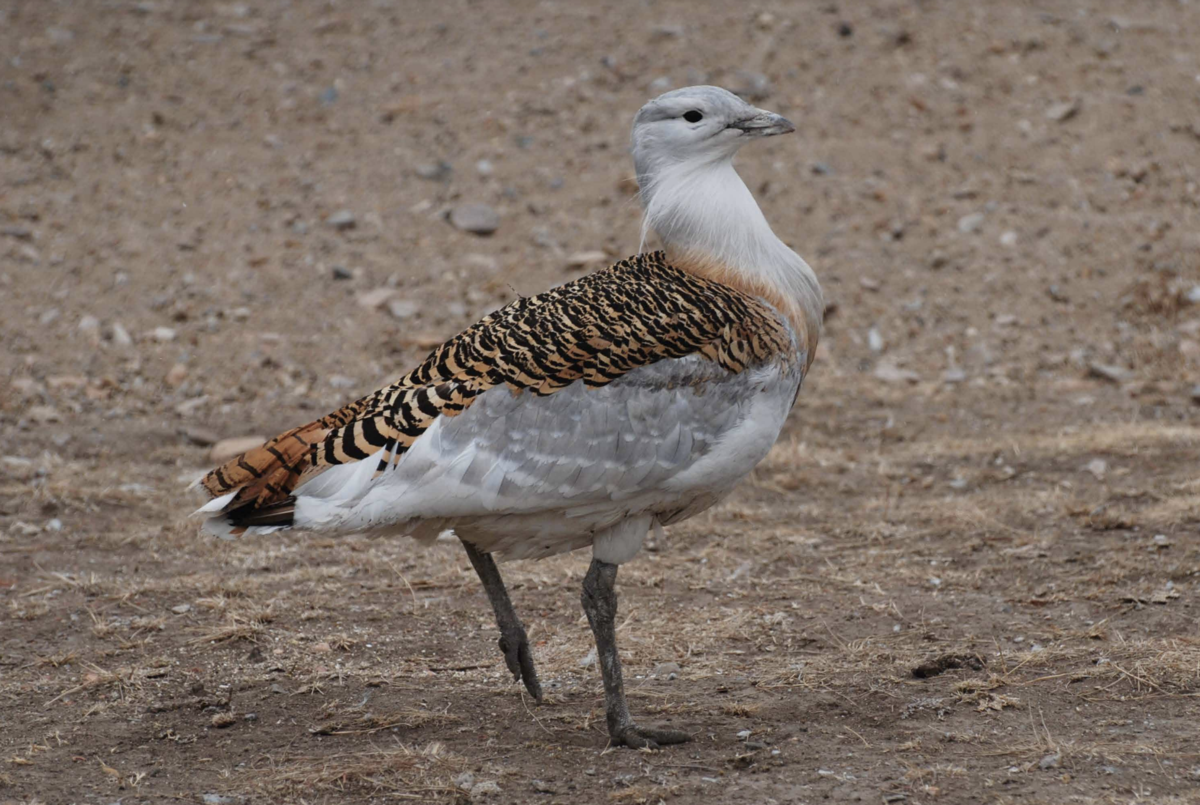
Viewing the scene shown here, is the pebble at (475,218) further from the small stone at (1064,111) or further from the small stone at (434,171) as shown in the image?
the small stone at (1064,111)

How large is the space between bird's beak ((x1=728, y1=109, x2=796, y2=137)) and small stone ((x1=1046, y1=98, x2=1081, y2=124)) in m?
8.33

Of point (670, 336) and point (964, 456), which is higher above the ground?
point (670, 336)

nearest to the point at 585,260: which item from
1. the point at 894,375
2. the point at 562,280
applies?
the point at 562,280

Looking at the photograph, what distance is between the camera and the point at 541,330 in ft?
17.2

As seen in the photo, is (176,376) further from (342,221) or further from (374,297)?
(342,221)

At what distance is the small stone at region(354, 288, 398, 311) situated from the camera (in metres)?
11.4

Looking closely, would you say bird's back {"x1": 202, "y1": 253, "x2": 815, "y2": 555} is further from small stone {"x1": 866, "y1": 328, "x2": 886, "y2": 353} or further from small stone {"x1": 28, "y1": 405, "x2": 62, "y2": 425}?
small stone {"x1": 866, "y1": 328, "x2": 886, "y2": 353}

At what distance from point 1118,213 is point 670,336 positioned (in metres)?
8.33

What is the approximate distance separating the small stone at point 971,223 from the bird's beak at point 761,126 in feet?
22.8

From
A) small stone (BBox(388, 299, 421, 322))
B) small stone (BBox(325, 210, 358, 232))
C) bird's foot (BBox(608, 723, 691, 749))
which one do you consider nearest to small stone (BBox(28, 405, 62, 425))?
small stone (BBox(388, 299, 421, 322))

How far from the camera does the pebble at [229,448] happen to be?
9.13m

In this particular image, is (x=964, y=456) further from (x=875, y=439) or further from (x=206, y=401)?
(x=206, y=401)

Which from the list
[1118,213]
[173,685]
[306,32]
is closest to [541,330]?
[173,685]

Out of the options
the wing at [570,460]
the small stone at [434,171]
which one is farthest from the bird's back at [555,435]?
the small stone at [434,171]
